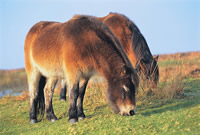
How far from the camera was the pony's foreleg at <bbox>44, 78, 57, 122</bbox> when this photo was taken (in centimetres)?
717

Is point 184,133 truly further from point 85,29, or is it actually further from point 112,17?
point 112,17

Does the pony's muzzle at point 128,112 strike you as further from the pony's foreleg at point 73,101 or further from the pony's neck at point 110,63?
the pony's foreleg at point 73,101

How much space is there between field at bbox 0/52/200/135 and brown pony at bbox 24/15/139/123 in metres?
0.44

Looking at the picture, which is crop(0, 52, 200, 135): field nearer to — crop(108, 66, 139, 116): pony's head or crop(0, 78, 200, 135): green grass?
crop(0, 78, 200, 135): green grass

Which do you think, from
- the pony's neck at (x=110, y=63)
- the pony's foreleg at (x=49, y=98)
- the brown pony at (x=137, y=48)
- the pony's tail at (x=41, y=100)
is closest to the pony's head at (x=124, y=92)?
the pony's neck at (x=110, y=63)

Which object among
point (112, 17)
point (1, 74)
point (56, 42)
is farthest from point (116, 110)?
point (1, 74)

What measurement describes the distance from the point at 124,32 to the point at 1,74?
1413 cm

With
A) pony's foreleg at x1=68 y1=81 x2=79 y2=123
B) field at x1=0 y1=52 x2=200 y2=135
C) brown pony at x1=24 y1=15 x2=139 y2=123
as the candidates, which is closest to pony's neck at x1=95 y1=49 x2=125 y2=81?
brown pony at x1=24 y1=15 x2=139 y2=123

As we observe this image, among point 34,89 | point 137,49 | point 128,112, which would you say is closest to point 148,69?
point 137,49

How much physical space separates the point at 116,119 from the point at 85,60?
1429 millimetres

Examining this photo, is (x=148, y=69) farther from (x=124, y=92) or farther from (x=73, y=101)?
(x=73, y=101)

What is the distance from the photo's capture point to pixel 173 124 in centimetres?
512

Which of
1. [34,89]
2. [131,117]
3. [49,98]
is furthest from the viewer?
[34,89]

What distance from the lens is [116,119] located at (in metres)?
5.77
